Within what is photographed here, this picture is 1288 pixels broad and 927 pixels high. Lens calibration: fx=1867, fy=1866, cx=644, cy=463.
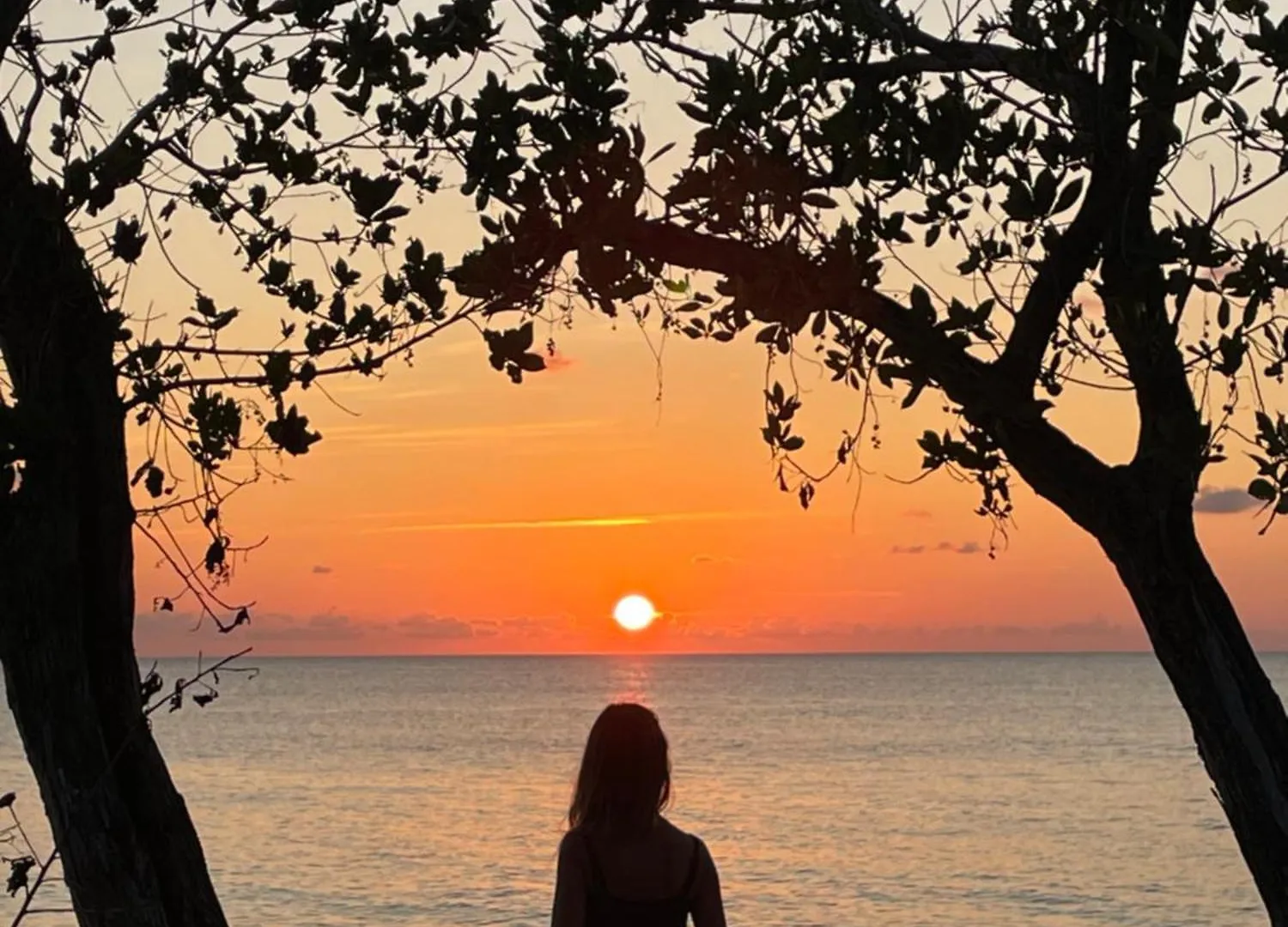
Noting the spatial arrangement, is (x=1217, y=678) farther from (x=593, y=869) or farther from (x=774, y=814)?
(x=774, y=814)

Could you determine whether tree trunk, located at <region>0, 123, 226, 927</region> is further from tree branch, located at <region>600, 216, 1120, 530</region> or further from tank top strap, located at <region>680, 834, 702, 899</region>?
tree branch, located at <region>600, 216, 1120, 530</region>

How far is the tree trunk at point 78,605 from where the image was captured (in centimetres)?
596

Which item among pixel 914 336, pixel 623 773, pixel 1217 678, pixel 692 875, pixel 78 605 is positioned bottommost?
pixel 692 875

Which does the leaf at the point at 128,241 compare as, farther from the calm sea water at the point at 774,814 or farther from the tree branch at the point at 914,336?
the calm sea water at the point at 774,814

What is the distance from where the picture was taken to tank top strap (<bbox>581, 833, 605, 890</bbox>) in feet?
20.0

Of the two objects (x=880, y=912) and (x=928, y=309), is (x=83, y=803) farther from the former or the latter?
(x=880, y=912)

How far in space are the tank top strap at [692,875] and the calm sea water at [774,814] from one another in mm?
32603

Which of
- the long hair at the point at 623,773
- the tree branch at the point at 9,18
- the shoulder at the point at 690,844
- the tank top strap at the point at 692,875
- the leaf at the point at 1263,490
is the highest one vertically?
the tree branch at the point at 9,18

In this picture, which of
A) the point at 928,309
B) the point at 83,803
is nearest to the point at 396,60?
the point at 928,309

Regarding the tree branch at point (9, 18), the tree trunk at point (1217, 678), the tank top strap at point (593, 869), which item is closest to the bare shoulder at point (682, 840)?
the tank top strap at point (593, 869)

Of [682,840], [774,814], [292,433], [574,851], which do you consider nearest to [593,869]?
[574,851]

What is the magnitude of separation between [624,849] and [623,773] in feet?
0.82

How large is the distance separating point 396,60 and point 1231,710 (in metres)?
3.51

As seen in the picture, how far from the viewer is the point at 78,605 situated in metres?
6.02
